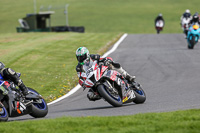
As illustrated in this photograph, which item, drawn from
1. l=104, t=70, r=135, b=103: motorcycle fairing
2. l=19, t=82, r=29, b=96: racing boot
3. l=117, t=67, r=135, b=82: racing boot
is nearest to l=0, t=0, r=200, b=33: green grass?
l=117, t=67, r=135, b=82: racing boot

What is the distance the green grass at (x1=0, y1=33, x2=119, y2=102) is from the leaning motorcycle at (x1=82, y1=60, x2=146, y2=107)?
3.31m

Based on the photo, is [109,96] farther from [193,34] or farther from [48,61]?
[193,34]

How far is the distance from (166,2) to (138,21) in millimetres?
20551

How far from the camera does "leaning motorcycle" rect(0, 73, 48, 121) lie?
355 inches

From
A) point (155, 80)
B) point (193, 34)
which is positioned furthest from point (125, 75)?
point (193, 34)

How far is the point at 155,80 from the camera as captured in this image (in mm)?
16047

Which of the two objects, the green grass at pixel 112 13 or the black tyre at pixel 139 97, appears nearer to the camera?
the black tyre at pixel 139 97

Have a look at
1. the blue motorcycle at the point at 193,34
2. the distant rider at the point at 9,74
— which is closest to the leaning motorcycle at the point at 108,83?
the distant rider at the point at 9,74

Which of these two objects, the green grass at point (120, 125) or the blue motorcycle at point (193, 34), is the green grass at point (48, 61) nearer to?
the blue motorcycle at point (193, 34)

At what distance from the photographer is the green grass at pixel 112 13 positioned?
64.5 m

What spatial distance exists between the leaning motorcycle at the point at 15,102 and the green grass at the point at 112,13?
4930cm

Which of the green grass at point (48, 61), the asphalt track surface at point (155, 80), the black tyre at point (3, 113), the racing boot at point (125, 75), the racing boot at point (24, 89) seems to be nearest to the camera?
the black tyre at point (3, 113)

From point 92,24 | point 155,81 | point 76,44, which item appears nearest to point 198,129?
point 155,81

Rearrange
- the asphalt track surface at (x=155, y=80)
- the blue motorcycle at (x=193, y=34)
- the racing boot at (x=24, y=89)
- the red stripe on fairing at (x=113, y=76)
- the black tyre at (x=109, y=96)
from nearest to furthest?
the racing boot at (x=24, y=89) < the black tyre at (x=109, y=96) < the asphalt track surface at (x=155, y=80) < the red stripe on fairing at (x=113, y=76) < the blue motorcycle at (x=193, y=34)
